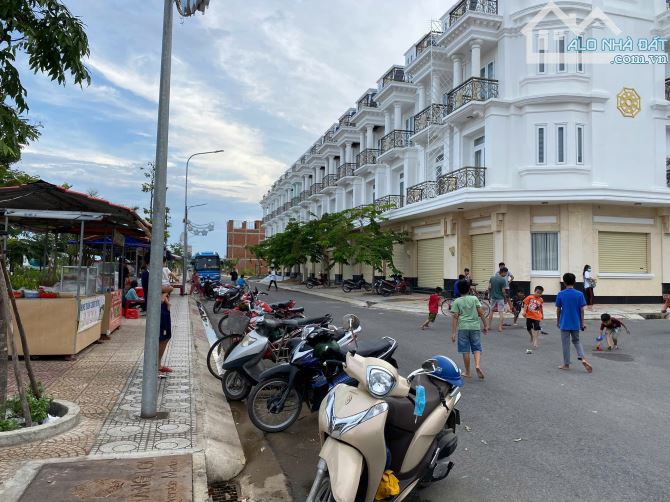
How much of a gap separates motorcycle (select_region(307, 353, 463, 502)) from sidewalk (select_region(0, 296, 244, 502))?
1161mm

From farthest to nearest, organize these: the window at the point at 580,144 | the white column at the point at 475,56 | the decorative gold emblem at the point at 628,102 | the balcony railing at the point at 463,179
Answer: the white column at the point at 475,56 → the balcony railing at the point at 463,179 → the decorative gold emblem at the point at 628,102 → the window at the point at 580,144

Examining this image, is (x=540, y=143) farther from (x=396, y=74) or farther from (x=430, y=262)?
(x=396, y=74)

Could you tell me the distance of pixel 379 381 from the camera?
3.38 metres

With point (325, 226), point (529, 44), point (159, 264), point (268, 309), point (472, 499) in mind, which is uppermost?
point (529, 44)

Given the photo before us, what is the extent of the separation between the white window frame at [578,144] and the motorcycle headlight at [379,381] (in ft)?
66.4

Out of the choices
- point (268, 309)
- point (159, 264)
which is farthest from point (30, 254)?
point (159, 264)

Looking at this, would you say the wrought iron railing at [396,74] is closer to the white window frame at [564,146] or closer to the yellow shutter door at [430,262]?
the yellow shutter door at [430,262]

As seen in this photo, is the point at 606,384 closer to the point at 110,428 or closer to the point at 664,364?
the point at 664,364

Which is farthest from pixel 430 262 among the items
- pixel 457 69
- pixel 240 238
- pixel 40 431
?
pixel 240 238

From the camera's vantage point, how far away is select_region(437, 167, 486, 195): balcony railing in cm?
2175

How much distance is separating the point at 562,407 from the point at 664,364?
4.33 m

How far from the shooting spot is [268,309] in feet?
32.4

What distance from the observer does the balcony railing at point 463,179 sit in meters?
21.8

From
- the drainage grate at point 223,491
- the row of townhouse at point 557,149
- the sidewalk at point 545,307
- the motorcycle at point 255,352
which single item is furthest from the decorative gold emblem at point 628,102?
the drainage grate at point 223,491
